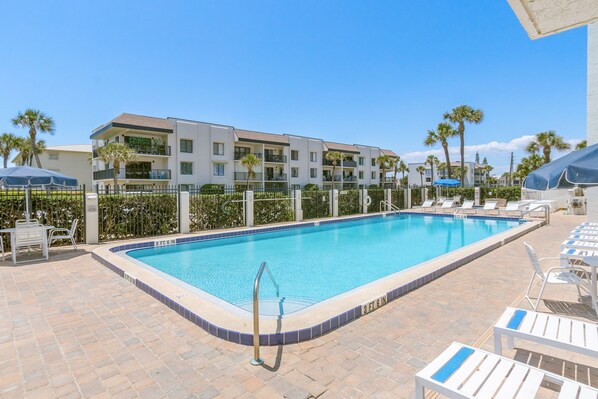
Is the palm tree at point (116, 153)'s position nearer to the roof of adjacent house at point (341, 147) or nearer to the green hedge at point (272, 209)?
the green hedge at point (272, 209)

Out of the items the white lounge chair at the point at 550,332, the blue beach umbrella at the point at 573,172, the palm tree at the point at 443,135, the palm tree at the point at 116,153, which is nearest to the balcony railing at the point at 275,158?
the palm tree at the point at 116,153

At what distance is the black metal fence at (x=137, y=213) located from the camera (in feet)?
36.7

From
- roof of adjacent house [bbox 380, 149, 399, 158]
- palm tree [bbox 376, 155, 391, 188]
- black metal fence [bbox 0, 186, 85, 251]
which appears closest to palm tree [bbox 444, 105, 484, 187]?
palm tree [bbox 376, 155, 391, 188]

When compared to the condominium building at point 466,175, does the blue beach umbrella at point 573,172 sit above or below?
below

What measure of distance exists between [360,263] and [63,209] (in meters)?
9.69

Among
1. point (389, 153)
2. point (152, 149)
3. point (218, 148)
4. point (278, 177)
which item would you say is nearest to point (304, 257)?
point (152, 149)

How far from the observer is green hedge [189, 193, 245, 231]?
13.4m

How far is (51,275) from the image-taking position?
21.8 ft

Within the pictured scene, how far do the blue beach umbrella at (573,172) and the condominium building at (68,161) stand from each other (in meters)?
46.2

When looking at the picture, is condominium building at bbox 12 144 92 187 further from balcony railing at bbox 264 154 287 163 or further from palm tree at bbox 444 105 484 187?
palm tree at bbox 444 105 484 187

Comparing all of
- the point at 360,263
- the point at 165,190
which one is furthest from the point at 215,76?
the point at 360,263

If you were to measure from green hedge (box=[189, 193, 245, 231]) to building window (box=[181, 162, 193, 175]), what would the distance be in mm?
20990

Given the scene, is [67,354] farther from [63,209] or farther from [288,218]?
[288,218]

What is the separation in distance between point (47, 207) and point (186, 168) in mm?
23986
